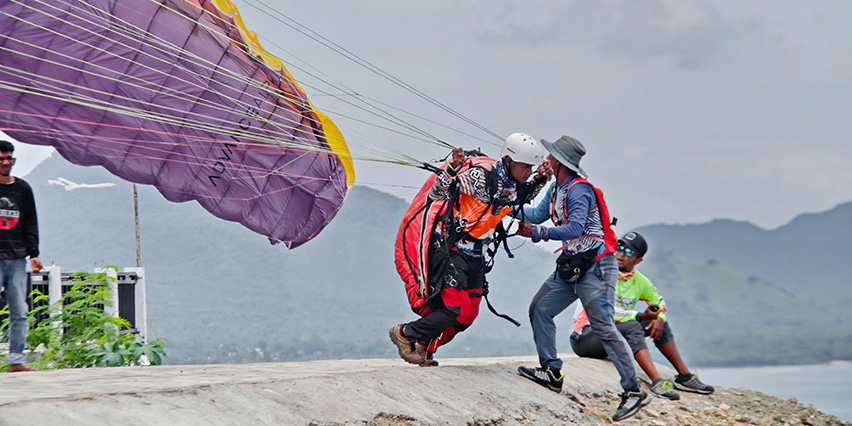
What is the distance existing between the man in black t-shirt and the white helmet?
3357 millimetres

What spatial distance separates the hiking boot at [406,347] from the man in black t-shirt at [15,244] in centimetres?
258

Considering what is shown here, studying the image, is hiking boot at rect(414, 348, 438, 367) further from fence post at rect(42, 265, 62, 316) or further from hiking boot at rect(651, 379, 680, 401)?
fence post at rect(42, 265, 62, 316)

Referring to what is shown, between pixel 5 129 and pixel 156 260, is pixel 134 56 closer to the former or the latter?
pixel 5 129

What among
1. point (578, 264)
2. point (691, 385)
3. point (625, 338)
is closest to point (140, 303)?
point (625, 338)

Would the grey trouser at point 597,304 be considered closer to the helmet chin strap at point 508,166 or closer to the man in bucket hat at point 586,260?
the man in bucket hat at point 586,260

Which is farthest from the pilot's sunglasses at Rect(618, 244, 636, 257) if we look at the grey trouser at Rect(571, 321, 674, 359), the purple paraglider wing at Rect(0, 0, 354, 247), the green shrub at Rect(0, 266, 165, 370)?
the green shrub at Rect(0, 266, 165, 370)

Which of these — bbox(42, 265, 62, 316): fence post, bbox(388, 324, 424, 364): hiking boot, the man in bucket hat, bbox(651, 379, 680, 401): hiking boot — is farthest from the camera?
bbox(42, 265, 62, 316): fence post

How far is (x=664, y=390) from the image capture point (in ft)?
21.7

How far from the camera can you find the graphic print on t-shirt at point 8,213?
570 centimetres

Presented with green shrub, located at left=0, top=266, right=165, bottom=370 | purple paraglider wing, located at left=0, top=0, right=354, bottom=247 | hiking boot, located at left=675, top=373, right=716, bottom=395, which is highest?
purple paraglider wing, located at left=0, top=0, right=354, bottom=247

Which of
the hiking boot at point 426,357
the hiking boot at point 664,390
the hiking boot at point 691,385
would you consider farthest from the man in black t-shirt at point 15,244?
the hiking boot at point 691,385

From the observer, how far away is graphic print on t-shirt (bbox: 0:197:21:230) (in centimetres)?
570

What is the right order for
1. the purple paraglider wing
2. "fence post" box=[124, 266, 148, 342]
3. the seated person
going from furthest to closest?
"fence post" box=[124, 266, 148, 342] → the purple paraglider wing → the seated person

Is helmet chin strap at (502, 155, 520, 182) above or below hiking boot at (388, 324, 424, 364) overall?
above
